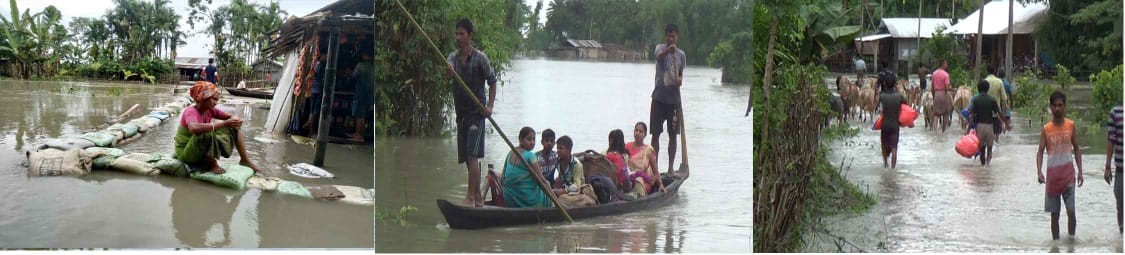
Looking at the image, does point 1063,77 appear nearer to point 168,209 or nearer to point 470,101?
point 470,101

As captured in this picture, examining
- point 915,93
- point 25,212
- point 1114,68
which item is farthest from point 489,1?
point 915,93

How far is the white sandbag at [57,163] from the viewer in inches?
252

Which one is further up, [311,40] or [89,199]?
[311,40]

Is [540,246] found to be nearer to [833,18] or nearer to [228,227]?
[228,227]

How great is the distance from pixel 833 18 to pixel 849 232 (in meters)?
1.27

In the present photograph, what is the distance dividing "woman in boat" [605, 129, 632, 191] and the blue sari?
0.35 m

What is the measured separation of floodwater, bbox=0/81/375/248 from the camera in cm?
566

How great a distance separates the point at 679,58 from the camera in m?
5.42

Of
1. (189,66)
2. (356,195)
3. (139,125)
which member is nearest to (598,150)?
(356,195)

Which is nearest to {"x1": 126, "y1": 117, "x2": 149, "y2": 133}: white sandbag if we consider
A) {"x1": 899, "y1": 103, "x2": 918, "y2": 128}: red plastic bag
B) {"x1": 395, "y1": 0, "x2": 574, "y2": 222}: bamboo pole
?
{"x1": 395, "y1": 0, "x2": 574, "y2": 222}: bamboo pole

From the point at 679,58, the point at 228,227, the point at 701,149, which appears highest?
the point at 679,58

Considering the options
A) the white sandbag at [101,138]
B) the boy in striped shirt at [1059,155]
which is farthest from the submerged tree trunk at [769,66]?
the white sandbag at [101,138]

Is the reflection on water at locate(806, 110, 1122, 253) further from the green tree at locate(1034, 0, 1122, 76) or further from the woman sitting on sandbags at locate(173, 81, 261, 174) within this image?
the woman sitting on sandbags at locate(173, 81, 261, 174)

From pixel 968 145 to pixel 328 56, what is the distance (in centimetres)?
382
